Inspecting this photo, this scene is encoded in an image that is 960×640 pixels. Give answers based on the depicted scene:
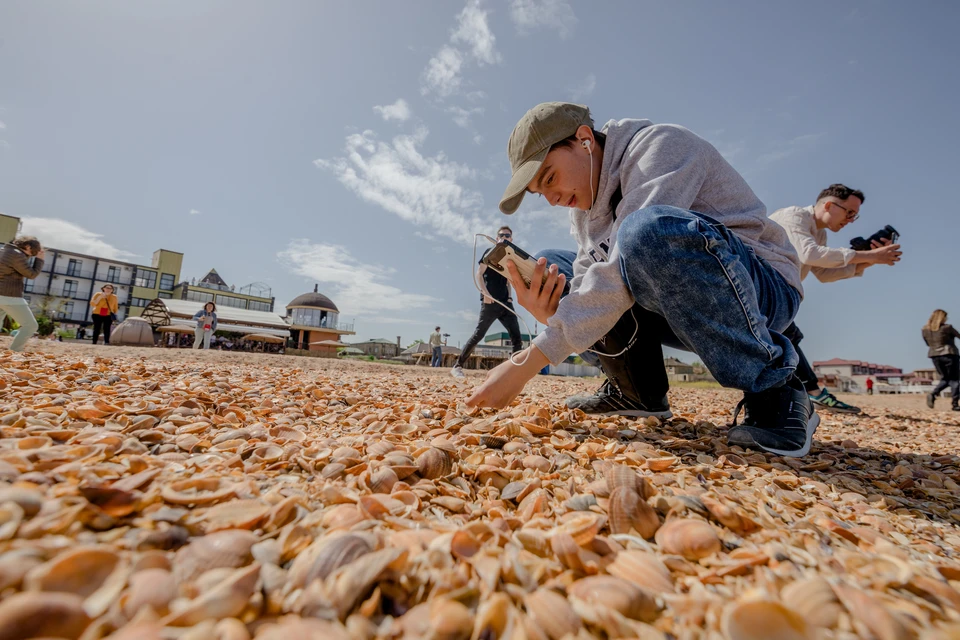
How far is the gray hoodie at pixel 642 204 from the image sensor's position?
4.17 ft

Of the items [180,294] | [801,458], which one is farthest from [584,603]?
[180,294]

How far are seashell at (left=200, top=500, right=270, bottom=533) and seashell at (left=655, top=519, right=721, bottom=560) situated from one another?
0.62 metres

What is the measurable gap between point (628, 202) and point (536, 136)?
0.43m

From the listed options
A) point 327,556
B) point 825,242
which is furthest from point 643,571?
point 825,242

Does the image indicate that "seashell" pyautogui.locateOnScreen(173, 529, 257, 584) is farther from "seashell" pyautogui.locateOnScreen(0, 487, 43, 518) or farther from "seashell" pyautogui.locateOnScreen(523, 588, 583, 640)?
"seashell" pyautogui.locateOnScreen(523, 588, 583, 640)

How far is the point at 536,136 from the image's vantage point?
5.08ft

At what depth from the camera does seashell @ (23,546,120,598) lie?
1.46ft

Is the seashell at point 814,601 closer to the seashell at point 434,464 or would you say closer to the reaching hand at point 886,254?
the seashell at point 434,464

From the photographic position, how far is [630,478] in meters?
0.83

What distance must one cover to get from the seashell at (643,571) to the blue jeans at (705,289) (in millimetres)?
894

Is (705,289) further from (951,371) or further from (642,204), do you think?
(951,371)

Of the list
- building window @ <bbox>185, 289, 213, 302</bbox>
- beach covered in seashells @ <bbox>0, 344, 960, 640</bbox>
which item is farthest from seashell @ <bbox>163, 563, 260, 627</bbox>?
building window @ <bbox>185, 289, 213, 302</bbox>

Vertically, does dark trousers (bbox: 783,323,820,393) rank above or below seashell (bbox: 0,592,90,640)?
above

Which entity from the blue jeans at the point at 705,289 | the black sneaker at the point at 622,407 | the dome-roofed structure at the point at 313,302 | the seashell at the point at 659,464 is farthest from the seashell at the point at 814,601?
the dome-roofed structure at the point at 313,302
